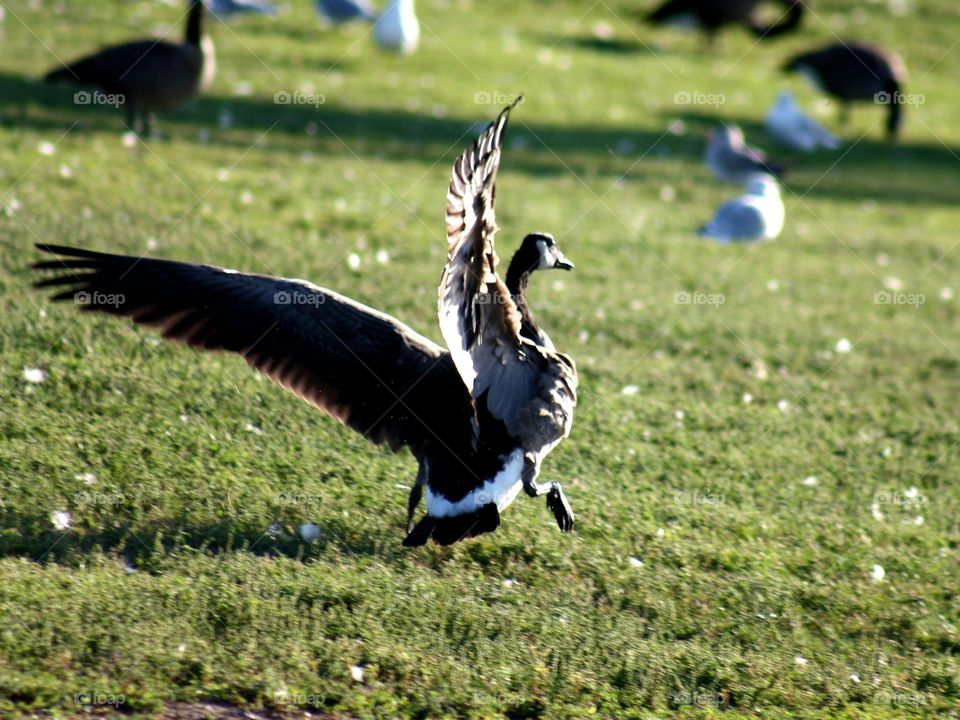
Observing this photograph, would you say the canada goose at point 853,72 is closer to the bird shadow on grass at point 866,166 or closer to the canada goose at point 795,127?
the bird shadow on grass at point 866,166

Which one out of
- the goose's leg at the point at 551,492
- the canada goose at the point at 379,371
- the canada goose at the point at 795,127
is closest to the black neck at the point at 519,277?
the canada goose at the point at 379,371

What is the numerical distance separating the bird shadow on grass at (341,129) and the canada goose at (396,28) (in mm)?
1850

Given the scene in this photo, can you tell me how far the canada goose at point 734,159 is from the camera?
10891 millimetres

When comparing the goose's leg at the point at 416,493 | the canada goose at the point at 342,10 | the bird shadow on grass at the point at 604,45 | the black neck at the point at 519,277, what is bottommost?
the goose's leg at the point at 416,493

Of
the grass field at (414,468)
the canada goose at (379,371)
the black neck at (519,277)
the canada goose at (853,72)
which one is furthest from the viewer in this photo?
the canada goose at (853,72)

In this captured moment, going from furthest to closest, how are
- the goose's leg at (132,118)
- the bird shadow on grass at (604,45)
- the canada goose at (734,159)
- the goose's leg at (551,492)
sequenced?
the bird shadow on grass at (604,45) < the canada goose at (734,159) < the goose's leg at (132,118) < the goose's leg at (551,492)

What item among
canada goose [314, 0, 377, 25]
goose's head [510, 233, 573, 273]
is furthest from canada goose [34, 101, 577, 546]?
canada goose [314, 0, 377, 25]

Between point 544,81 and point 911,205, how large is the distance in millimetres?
4933

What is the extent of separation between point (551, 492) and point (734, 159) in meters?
6.81

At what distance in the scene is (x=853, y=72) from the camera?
561 inches

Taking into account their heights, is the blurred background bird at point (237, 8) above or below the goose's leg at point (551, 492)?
above

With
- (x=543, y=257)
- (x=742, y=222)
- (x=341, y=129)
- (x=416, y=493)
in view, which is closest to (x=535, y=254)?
(x=543, y=257)

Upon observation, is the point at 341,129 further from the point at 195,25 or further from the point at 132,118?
the point at 132,118

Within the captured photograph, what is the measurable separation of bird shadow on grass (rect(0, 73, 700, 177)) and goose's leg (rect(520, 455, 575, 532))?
6.35m
